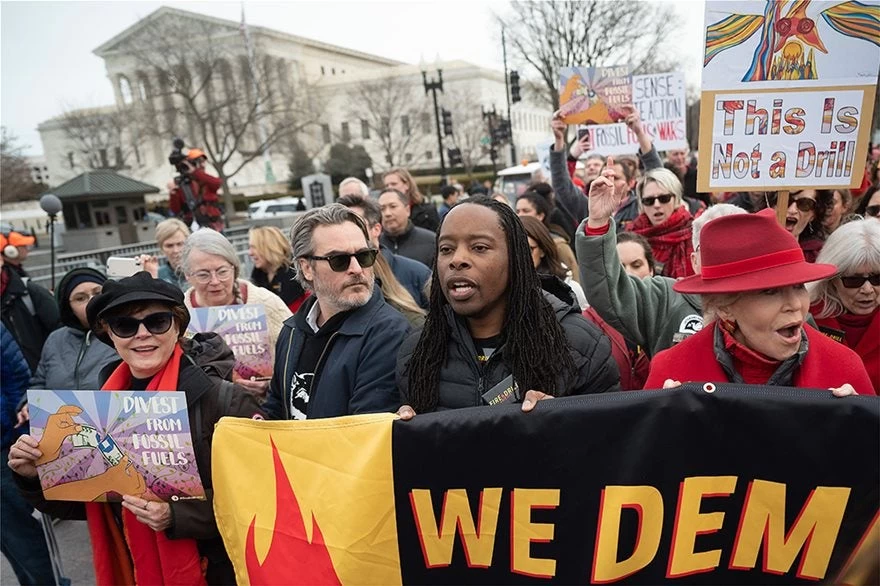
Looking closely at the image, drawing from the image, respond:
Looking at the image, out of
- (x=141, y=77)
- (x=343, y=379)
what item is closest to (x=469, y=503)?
(x=343, y=379)

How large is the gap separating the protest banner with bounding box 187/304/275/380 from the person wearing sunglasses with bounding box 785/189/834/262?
3045 millimetres

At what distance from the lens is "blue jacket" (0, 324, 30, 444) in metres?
3.67

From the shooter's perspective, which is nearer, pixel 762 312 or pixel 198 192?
pixel 762 312

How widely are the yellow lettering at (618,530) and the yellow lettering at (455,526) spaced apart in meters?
0.31

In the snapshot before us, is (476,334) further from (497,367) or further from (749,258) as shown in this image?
(749,258)

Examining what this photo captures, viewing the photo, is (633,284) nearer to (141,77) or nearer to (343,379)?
(343,379)

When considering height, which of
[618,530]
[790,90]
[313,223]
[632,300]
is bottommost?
[618,530]

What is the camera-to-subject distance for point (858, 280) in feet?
7.79

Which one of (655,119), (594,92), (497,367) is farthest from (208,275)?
(655,119)

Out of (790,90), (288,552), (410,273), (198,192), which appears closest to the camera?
(288,552)

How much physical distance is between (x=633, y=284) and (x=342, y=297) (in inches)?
49.1

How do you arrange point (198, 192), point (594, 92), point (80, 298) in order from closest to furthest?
point (80, 298), point (594, 92), point (198, 192)

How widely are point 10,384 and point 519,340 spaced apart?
328cm

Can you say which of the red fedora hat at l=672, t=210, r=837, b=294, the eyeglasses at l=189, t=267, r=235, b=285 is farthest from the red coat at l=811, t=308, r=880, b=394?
the eyeglasses at l=189, t=267, r=235, b=285
